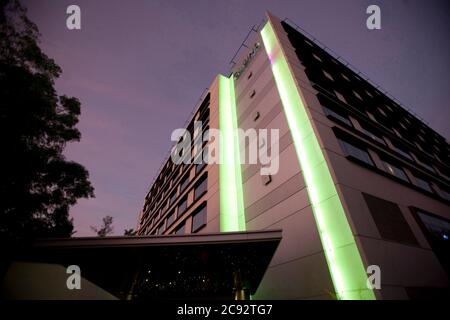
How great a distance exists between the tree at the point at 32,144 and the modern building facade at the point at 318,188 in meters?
8.79

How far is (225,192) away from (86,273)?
922 cm

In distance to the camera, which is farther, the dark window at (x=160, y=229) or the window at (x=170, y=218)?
the dark window at (x=160, y=229)

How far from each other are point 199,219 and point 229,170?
4.89m

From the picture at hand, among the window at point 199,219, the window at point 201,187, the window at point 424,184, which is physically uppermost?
the window at point 201,187

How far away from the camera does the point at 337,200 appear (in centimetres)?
953

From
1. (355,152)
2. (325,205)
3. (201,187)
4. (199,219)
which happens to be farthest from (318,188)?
(201,187)

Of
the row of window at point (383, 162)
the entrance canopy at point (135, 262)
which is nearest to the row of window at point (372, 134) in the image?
the row of window at point (383, 162)

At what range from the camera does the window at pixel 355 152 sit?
12727 mm

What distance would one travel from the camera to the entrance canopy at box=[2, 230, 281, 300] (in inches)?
285

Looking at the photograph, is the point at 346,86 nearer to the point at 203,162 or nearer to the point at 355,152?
the point at 355,152

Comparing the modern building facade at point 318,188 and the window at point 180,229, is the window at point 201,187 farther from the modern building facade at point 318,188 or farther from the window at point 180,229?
the window at point 180,229

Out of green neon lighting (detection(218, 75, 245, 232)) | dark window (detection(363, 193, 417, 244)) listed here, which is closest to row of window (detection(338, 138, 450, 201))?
dark window (detection(363, 193, 417, 244))

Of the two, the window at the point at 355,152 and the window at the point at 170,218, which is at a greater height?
the window at the point at 170,218
